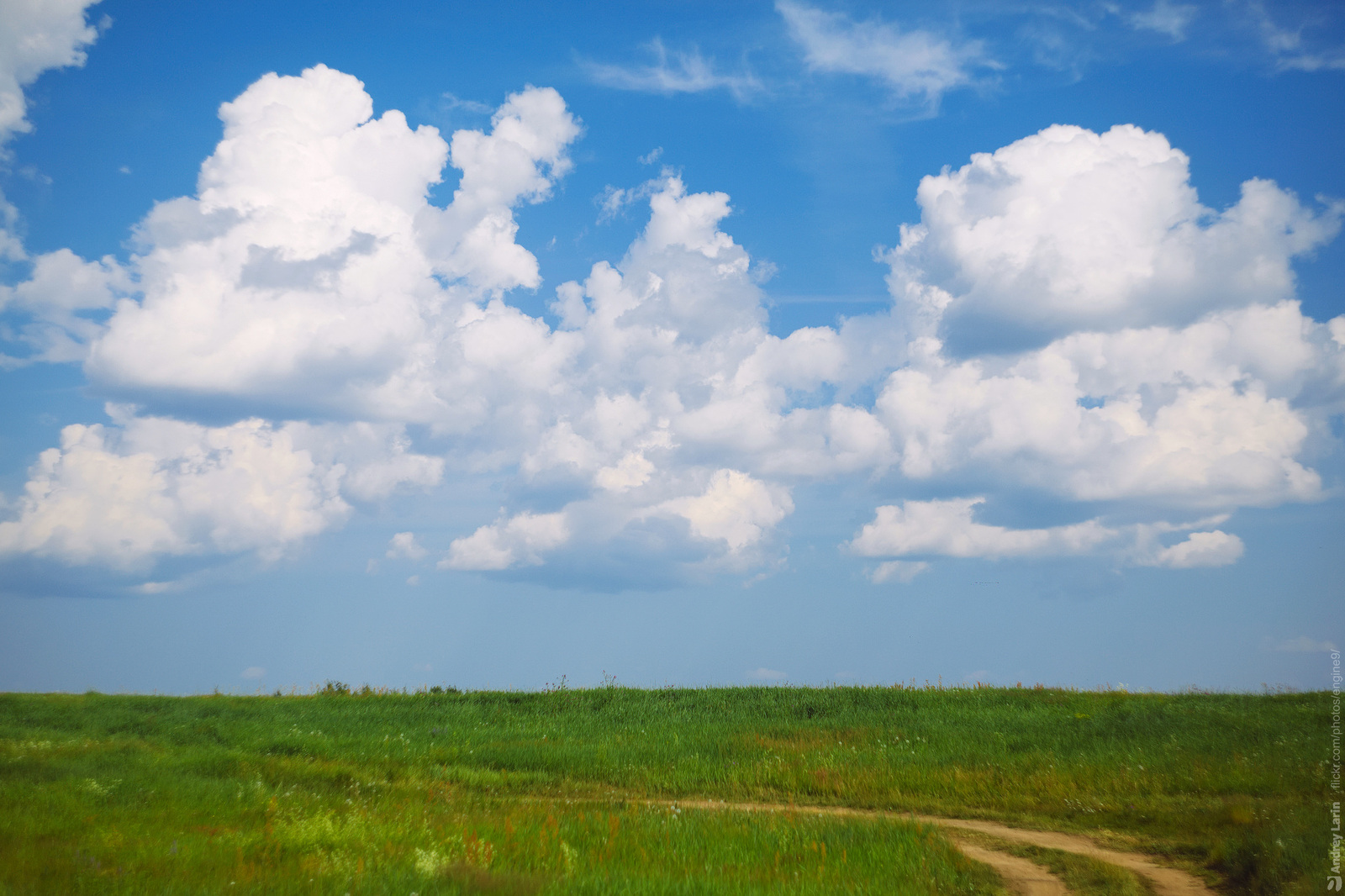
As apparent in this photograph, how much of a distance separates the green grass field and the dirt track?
512mm

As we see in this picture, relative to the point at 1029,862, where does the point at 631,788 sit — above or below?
below

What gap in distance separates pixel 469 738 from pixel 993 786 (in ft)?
54.4

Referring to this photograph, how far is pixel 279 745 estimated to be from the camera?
22484 millimetres

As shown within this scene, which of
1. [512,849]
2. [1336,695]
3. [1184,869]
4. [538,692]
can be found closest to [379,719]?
[538,692]

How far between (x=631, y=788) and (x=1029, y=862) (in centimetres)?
1060

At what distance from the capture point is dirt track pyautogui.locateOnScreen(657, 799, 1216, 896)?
12406 mm

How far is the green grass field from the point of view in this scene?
1036cm

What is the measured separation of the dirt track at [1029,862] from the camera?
12406mm

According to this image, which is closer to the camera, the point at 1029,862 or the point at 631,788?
the point at 1029,862

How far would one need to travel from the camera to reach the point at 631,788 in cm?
2075

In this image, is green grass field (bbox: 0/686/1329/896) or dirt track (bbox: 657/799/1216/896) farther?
dirt track (bbox: 657/799/1216/896)

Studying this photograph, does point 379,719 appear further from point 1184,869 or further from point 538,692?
point 1184,869

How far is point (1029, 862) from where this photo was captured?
13.6 metres

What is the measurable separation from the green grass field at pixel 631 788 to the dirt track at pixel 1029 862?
0.51 m
